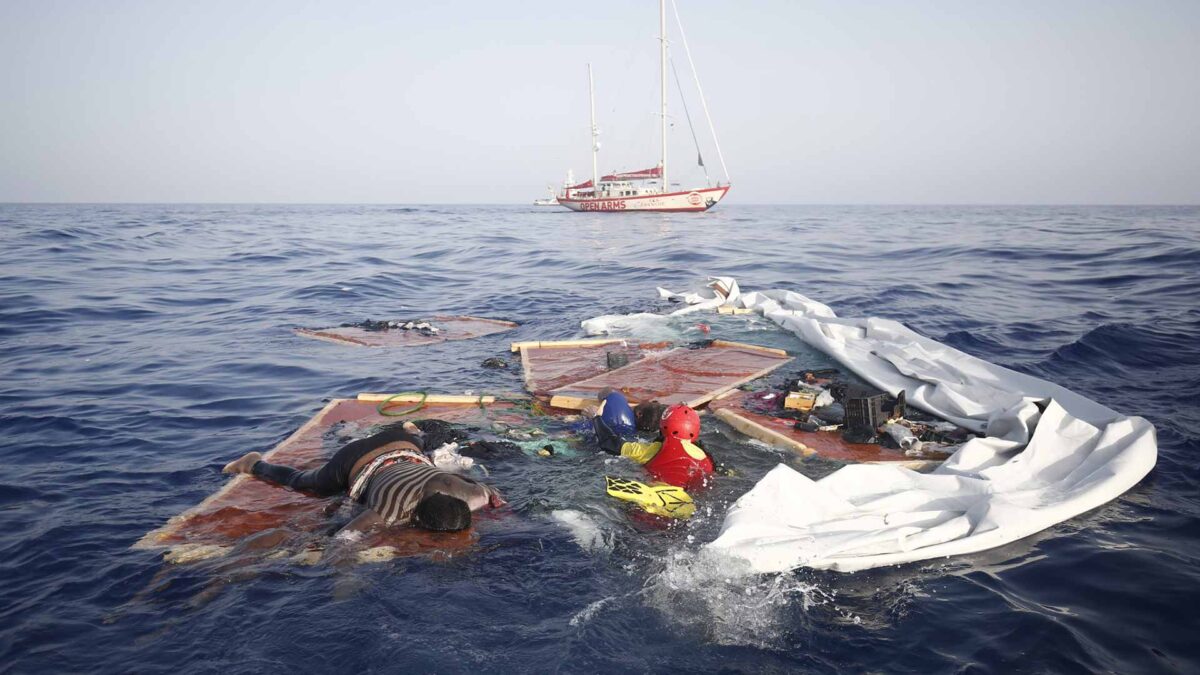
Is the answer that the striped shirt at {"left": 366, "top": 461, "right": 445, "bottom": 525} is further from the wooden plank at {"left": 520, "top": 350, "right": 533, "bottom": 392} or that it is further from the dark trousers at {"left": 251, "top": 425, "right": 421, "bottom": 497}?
the wooden plank at {"left": 520, "top": 350, "right": 533, "bottom": 392}

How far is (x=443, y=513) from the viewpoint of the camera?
5.52m

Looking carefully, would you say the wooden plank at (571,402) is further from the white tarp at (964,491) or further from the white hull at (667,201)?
the white hull at (667,201)

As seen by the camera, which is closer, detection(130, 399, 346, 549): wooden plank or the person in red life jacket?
detection(130, 399, 346, 549): wooden plank

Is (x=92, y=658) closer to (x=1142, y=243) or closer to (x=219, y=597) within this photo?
(x=219, y=597)

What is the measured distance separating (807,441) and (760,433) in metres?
0.51

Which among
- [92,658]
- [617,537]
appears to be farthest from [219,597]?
[617,537]

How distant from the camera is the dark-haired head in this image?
5.51 meters

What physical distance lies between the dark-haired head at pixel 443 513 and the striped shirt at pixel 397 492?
0.11 meters

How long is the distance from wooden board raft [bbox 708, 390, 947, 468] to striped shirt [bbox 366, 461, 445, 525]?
12.1 feet

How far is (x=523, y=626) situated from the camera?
4488 mm

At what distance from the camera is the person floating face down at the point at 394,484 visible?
18.3 feet

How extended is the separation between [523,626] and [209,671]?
71.6 inches

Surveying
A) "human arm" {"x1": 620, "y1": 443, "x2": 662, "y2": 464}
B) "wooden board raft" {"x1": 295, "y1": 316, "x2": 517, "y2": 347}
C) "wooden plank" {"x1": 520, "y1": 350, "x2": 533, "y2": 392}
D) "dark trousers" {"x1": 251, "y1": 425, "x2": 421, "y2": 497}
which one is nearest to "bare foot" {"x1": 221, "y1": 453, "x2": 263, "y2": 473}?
"dark trousers" {"x1": 251, "y1": 425, "x2": 421, "y2": 497}

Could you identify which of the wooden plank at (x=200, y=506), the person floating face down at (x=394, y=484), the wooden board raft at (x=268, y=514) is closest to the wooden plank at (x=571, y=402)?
the wooden board raft at (x=268, y=514)
